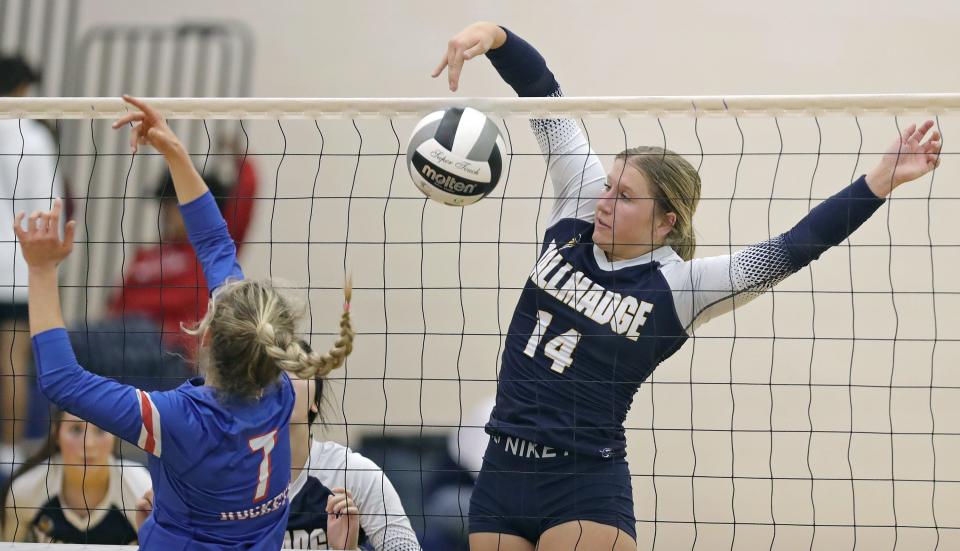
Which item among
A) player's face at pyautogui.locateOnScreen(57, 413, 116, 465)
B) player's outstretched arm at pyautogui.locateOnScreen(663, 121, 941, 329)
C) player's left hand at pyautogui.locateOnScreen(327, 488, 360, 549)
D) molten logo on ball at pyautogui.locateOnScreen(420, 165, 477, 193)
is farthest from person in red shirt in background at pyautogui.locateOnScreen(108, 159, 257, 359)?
player's outstretched arm at pyautogui.locateOnScreen(663, 121, 941, 329)

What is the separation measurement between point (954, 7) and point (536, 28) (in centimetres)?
193

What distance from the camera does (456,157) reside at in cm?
280

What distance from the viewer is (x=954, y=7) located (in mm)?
5000

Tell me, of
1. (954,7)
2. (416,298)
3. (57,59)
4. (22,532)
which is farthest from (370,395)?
(954,7)

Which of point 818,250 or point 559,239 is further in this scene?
point 559,239

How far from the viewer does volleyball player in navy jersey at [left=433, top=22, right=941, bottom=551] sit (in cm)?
282

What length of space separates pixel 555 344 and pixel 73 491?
2.30 m

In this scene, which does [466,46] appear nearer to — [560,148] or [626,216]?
[560,148]

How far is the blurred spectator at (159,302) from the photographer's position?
491 cm

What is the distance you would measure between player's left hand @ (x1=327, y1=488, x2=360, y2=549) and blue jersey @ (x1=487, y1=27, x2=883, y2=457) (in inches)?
18.7

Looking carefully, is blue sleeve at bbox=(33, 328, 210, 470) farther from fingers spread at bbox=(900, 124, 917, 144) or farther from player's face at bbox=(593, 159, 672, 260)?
fingers spread at bbox=(900, 124, 917, 144)

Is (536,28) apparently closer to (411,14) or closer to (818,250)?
(411,14)

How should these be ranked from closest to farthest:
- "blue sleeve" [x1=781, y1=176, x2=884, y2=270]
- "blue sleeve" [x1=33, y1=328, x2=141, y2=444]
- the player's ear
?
"blue sleeve" [x1=33, y1=328, x2=141, y2=444], "blue sleeve" [x1=781, y1=176, x2=884, y2=270], the player's ear

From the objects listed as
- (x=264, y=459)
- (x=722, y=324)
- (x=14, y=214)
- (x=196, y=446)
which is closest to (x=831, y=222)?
(x=264, y=459)
